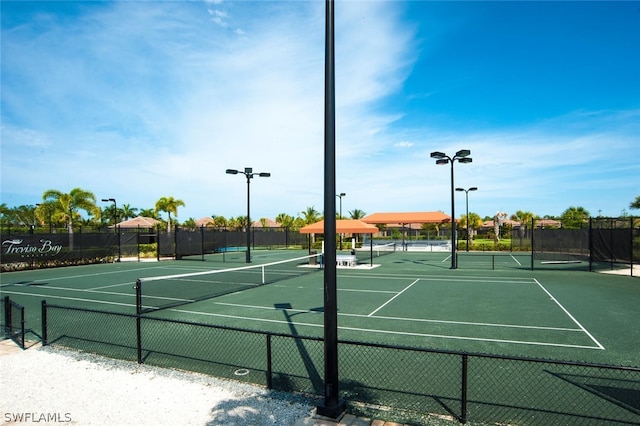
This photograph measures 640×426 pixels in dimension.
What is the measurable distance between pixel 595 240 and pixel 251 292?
64.8 ft

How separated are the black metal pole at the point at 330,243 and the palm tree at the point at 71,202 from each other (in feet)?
121

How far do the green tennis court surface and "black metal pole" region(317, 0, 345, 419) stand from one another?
392cm

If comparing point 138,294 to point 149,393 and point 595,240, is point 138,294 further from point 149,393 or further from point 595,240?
point 595,240

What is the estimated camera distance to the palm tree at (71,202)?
3525 cm

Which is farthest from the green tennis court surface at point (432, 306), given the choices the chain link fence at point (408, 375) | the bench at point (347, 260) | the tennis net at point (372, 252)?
→ the tennis net at point (372, 252)

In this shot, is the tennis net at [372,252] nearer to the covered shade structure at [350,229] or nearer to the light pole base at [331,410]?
the covered shade structure at [350,229]

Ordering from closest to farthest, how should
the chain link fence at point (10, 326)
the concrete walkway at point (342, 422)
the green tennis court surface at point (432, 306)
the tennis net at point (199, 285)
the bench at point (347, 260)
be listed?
the concrete walkway at point (342, 422) → the chain link fence at point (10, 326) → the green tennis court surface at point (432, 306) → the tennis net at point (199, 285) → the bench at point (347, 260)

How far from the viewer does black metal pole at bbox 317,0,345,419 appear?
5.23 meters

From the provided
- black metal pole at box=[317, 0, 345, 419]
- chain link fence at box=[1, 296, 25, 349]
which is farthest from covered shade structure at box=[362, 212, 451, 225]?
black metal pole at box=[317, 0, 345, 419]

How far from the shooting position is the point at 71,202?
35469 millimetres

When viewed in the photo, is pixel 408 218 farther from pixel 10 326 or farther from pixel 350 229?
pixel 10 326

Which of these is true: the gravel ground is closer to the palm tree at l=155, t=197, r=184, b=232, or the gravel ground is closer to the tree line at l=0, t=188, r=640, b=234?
the tree line at l=0, t=188, r=640, b=234

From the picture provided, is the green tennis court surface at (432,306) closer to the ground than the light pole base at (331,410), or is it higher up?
closer to the ground

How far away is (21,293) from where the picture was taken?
16469mm
